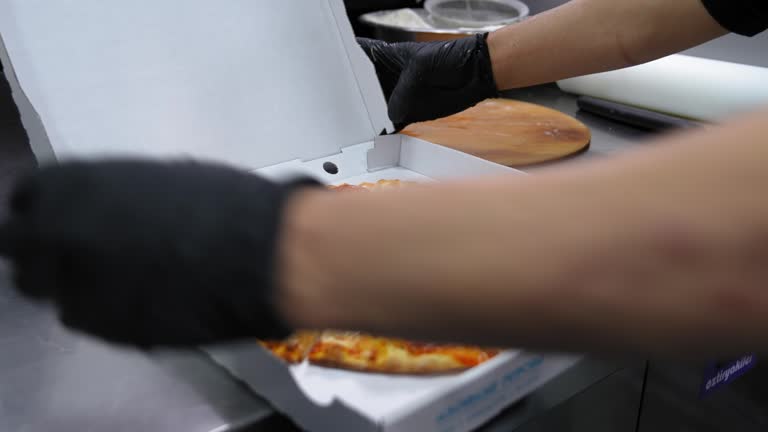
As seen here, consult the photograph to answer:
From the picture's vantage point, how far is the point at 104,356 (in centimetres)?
59

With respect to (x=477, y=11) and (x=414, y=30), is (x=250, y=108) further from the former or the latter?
(x=477, y=11)

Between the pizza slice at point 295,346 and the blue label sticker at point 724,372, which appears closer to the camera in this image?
the pizza slice at point 295,346

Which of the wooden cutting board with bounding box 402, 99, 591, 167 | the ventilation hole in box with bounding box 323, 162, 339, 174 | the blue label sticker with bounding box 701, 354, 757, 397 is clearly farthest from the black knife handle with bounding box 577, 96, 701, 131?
the ventilation hole in box with bounding box 323, 162, 339, 174

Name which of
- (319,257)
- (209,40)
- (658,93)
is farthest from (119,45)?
(658,93)

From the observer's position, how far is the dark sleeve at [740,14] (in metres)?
0.88

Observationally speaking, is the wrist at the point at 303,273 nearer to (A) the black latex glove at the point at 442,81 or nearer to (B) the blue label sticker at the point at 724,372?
(B) the blue label sticker at the point at 724,372

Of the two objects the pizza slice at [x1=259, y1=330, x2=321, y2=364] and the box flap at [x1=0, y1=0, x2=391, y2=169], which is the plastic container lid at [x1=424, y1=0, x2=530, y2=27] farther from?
the pizza slice at [x1=259, y1=330, x2=321, y2=364]

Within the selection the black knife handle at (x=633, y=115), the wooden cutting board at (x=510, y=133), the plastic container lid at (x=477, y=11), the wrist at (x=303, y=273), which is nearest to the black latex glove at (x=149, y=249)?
the wrist at (x=303, y=273)

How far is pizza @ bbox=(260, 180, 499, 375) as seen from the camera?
1.69 ft

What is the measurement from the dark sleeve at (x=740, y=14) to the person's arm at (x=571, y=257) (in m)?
0.74

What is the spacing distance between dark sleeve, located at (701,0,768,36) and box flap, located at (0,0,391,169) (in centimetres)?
53

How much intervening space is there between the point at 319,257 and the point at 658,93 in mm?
1219

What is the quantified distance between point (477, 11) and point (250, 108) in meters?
0.92

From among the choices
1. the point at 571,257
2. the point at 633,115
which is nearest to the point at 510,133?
the point at 633,115
